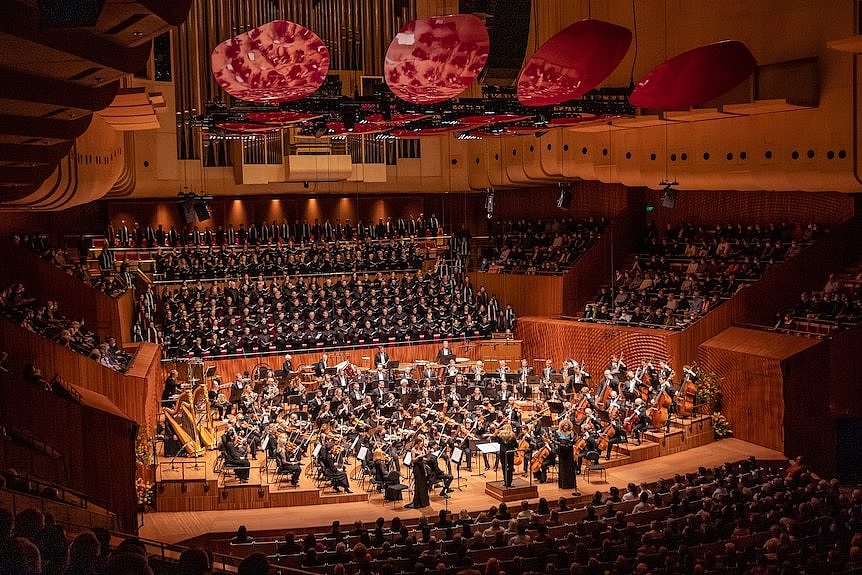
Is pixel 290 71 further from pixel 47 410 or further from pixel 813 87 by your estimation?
pixel 813 87

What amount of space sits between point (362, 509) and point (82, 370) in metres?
3.80

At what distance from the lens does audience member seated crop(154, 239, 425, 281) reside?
19.0m

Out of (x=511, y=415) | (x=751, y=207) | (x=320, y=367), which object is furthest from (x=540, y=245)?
(x=511, y=415)

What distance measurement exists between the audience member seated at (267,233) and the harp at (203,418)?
19.3 feet

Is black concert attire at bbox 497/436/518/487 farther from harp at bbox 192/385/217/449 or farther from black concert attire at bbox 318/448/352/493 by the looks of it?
harp at bbox 192/385/217/449

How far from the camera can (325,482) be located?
1234 cm

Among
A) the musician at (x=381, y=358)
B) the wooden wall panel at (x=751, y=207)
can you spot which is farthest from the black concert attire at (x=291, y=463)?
the wooden wall panel at (x=751, y=207)

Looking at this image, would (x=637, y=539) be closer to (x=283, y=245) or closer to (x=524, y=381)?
(x=524, y=381)

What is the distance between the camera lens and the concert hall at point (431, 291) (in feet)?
23.4

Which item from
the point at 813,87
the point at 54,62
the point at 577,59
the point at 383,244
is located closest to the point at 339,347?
the point at 383,244

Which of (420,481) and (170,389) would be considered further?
(170,389)

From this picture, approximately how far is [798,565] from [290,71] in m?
4.98

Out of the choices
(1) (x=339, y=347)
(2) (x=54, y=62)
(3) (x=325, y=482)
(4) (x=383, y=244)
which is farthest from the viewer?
(4) (x=383, y=244)

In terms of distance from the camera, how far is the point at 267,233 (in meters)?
21.0
